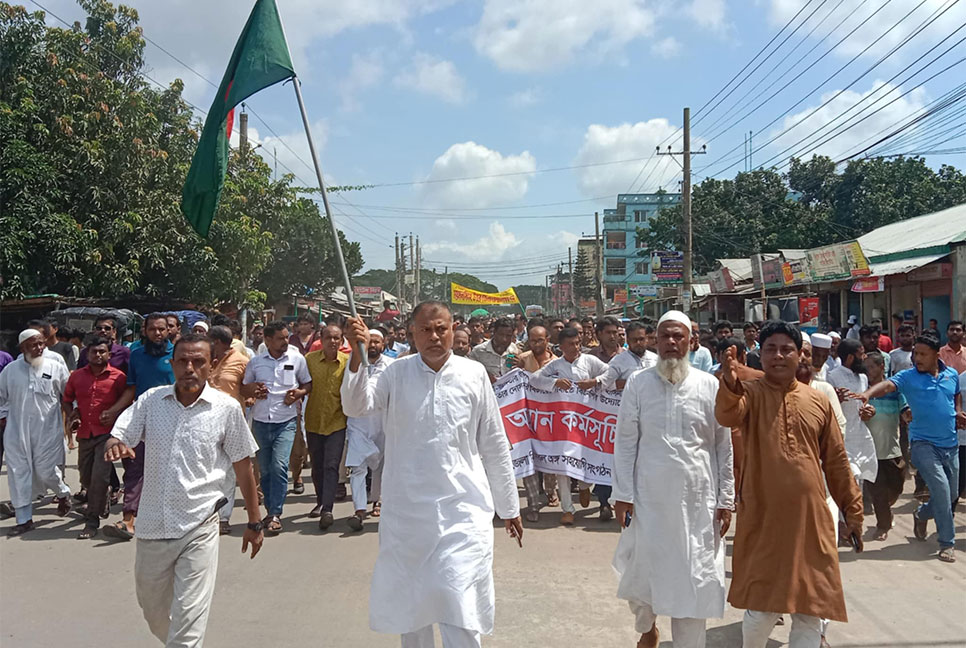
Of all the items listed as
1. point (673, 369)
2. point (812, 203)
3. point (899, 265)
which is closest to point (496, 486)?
point (673, 369)

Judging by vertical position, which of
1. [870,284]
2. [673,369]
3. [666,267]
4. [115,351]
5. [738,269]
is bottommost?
[673,369]

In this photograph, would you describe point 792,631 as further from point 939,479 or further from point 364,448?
point 364,448

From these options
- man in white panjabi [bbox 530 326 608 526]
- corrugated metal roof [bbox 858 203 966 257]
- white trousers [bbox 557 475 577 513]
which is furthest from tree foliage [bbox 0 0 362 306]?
corrugated metal roof [bbox 858 203 966 257]

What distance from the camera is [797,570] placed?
3.72m

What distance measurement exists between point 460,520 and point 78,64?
19.8 metres

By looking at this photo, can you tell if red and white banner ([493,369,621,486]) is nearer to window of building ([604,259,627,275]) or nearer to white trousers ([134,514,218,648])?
white trousers ([134,514,218,648])

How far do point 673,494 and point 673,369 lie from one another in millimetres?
652

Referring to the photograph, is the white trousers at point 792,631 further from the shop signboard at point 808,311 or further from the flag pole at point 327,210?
the shop signboard at point 808,311

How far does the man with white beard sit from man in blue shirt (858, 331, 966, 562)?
728cm

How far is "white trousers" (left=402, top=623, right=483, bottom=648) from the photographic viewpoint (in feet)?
11.4

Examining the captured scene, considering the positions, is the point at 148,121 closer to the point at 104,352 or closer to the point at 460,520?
the point at 104,352

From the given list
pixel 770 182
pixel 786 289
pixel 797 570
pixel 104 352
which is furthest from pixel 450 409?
pixel 770 182

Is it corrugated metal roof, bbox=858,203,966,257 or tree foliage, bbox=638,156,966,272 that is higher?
tree foliage, bbox=638,156,966,272

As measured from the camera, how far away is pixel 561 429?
26.5ft
